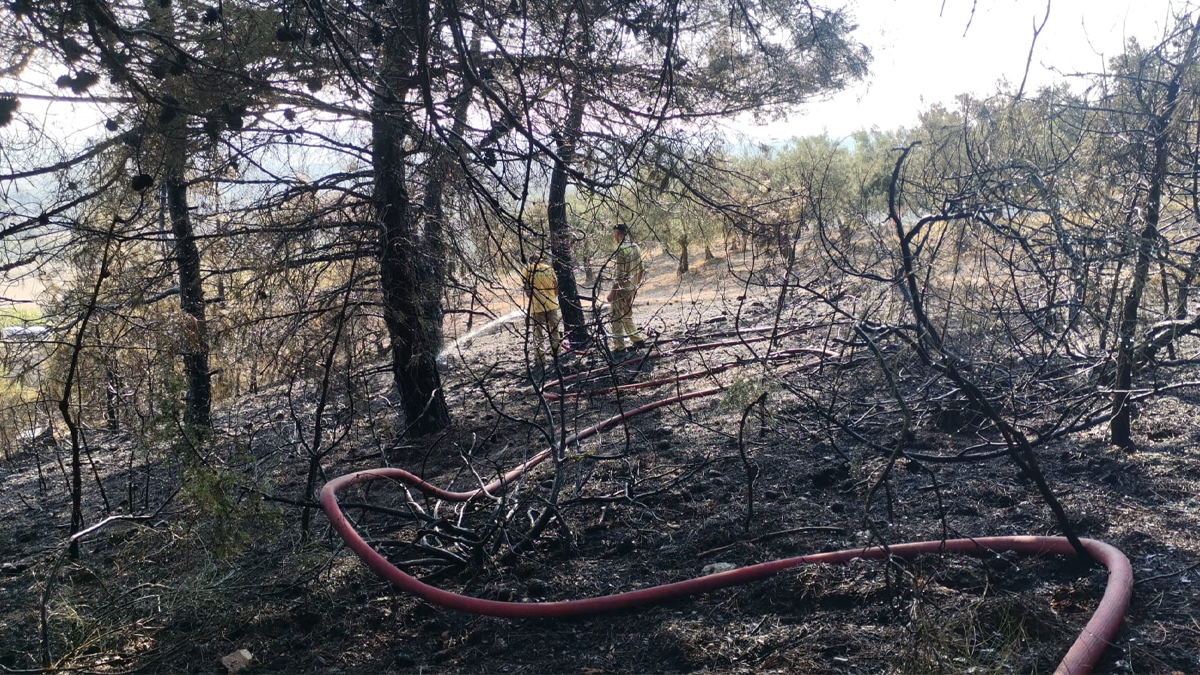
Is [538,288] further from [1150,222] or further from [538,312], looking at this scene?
[1150,222]

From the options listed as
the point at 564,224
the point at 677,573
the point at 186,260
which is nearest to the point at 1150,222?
the point at 677,573

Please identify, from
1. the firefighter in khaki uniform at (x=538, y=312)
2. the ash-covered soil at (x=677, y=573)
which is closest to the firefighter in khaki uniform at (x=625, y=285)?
the firefighter in khaki uniform at (x=538, y=312)

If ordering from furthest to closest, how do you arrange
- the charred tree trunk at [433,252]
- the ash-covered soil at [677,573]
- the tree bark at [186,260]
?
the charred tree trunk at [433,252]
the tree bark at [186,260]
the ash-covered soil at [677,573]

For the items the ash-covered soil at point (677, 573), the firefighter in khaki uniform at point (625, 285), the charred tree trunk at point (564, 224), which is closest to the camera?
the ash-covered soil at point (677, 573)

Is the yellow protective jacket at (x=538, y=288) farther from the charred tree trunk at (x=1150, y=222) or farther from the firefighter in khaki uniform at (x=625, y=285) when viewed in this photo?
the charred tree trunk at (x=1150, y=222)

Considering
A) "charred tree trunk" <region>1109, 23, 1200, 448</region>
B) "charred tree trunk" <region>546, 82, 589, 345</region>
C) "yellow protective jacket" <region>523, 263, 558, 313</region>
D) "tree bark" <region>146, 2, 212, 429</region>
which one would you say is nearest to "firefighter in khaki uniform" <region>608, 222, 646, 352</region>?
"charred tree trunk" <region>546, 82, 589, 345</region>

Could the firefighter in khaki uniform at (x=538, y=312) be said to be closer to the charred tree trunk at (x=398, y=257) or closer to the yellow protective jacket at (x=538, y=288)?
the yellow protective jacket at (x=538, y=288)

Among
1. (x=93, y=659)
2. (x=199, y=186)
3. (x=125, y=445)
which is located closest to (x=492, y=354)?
(x=125, y=445)

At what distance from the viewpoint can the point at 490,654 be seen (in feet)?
10.3

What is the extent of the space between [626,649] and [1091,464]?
2.68 metres

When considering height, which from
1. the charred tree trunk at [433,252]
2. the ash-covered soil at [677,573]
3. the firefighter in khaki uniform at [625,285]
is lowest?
the ash-covered soil at [677,573]

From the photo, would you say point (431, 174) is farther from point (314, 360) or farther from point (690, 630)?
point (690, 630)

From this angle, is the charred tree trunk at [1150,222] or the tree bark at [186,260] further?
the tree bark at [186,260]

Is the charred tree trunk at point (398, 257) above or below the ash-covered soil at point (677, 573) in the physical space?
above
